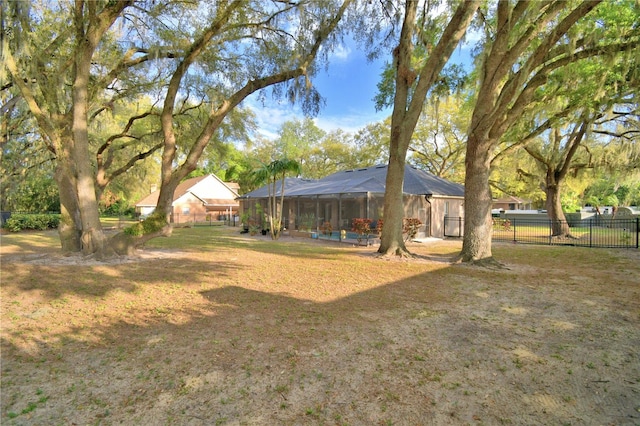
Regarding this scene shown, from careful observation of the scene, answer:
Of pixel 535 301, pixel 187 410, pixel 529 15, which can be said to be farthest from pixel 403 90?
pixel 187 410

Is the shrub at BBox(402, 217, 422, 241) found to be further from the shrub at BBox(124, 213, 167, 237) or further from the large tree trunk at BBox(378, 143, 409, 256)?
the shrub at BBox(124, 213, 167, 237)

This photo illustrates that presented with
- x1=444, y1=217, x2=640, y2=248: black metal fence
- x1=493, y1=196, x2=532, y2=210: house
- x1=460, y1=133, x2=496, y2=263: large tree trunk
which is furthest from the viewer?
x1=493, y1=196, x2=532, y2=210: house

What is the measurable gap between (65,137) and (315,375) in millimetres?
11190

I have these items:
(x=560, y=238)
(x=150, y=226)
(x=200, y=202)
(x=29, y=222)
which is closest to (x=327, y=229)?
(x=150, y=226)

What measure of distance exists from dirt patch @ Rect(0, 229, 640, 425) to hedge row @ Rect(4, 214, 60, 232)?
17891mm

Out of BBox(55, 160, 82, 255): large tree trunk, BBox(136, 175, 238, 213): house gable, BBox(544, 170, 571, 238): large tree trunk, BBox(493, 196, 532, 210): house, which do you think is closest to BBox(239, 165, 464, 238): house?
BBox(544, 170, 571, 238): large tree trunk

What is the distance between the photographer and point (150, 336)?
→ 4293 millimetres

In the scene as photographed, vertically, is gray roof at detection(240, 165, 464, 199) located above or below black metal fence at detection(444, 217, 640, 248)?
above

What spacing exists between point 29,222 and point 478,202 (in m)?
26.4

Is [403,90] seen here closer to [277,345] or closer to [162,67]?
[162,67]

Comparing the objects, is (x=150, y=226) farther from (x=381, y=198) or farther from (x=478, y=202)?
(x=381, y=198)

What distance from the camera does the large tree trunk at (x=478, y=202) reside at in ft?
31.3

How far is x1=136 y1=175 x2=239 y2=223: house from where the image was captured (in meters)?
36.0

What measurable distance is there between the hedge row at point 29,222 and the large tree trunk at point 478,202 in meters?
25.6
